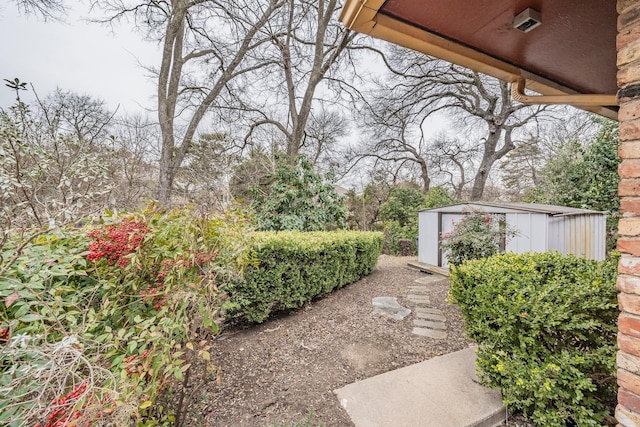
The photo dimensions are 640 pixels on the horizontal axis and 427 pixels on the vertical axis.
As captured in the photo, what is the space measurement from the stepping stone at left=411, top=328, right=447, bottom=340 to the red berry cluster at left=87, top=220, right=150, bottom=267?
3.34m

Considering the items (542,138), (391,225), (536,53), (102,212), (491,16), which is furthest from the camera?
(542,138)

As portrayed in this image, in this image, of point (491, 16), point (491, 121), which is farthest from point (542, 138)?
point (491, 16)

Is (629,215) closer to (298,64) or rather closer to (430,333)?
(430,333)

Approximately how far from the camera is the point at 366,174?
46.0 feet

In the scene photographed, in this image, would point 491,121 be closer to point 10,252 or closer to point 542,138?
point 542,138

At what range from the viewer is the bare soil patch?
2.06 meters

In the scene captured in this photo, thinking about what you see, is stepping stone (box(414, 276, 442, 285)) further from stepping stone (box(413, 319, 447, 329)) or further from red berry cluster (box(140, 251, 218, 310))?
red berry cluster (box(140, 251, 218, 310))

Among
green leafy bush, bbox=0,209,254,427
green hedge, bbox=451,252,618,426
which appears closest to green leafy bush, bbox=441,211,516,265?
green hedge, bbox=451,252,618,426

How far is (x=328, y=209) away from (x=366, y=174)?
798cm

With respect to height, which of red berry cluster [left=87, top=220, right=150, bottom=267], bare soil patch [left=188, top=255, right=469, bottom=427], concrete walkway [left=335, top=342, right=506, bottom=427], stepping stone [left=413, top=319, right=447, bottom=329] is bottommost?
stepping stone [left=413, top=319, right=447, bottom=329]

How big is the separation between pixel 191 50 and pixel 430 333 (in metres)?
9.37

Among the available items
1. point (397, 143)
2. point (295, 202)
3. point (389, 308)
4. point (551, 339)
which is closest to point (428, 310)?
point (389, 308)

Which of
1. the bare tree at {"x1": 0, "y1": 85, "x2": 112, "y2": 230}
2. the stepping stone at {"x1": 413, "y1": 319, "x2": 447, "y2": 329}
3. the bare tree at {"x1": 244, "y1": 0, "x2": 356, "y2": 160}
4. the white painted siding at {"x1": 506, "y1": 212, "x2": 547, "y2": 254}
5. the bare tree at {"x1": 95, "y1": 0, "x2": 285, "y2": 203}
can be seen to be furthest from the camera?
the bare tree at {"x1": 244, "y1": 0, "x2": 356, "y2": 160}

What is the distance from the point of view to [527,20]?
1.42m
